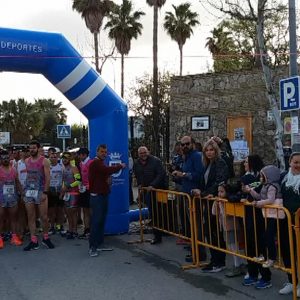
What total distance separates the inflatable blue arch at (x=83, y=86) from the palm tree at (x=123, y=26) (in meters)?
25.7

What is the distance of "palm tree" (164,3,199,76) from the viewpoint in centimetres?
3853

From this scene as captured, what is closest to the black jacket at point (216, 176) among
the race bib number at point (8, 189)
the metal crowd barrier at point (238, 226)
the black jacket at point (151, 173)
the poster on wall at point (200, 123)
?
the metal crowd barrier at point (238, 226)

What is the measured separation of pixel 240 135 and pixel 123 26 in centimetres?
2083

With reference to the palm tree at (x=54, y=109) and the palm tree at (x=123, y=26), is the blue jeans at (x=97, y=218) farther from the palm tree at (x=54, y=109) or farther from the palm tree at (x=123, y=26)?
the palm tree at (x=54, y=109)

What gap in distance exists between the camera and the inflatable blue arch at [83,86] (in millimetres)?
8453

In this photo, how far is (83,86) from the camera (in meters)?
9.12

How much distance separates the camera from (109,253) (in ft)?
26.8

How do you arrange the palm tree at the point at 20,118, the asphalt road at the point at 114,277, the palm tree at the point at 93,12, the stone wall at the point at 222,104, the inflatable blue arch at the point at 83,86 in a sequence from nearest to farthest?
the asphalt road at the point at 114,277, the inflatable blue arch at the point at 83,86, the stone wall at the point at 222,104, the palm tree at the point at 93,12, the palm tree at the point at 20,118

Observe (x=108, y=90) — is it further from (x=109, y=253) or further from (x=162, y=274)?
(x=162, y=274)

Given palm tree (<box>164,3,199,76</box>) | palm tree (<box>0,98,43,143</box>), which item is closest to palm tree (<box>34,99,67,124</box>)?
palm tree (<box>0,98,43,143</box>)

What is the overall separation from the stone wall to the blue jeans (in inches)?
357

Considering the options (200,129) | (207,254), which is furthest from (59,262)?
(200,129)

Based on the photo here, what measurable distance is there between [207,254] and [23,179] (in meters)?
3.94

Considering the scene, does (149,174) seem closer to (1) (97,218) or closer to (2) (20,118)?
(1) (97,218)
